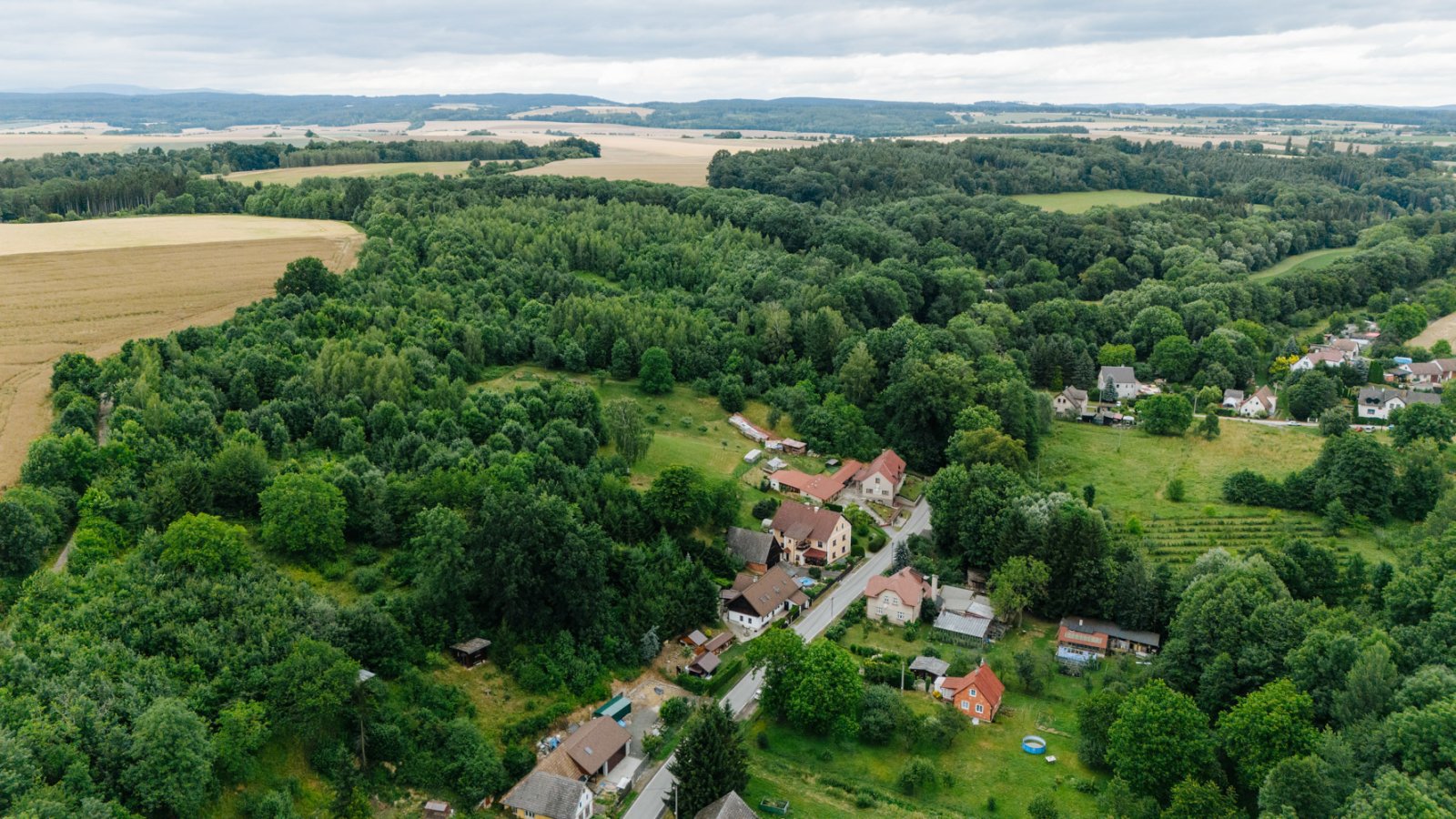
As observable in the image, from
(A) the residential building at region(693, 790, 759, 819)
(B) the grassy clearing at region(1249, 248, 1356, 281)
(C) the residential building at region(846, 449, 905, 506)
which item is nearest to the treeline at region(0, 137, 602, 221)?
(C) the residential building at region(846, 449, 905, 506)

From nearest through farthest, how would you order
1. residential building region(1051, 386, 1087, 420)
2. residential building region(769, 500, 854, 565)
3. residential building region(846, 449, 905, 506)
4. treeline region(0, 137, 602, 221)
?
residential building region(769, 500, 854, 565) → residential building region(846, 449, 905, 506) → residential building region(1051, 386, 1087, 420) → treeline region(0, 137, 602, 221)

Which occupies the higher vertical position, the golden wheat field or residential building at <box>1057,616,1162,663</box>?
the golden wheat field

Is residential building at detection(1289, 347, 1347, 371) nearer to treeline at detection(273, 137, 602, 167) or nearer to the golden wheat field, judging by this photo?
the golden wheat field

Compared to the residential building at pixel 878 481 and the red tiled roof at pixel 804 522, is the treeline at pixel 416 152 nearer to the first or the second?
the residential building at pixel 878 481

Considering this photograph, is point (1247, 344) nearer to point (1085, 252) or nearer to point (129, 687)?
point (1085, 252)

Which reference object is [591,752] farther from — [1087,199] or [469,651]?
[1087,199]

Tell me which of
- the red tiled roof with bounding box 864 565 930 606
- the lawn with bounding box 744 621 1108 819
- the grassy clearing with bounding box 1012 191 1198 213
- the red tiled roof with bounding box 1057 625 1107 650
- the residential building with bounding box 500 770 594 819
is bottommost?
the lawn with bounding box 744 621 1108 819

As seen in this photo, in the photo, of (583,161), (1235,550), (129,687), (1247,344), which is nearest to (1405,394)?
(1247,344)
